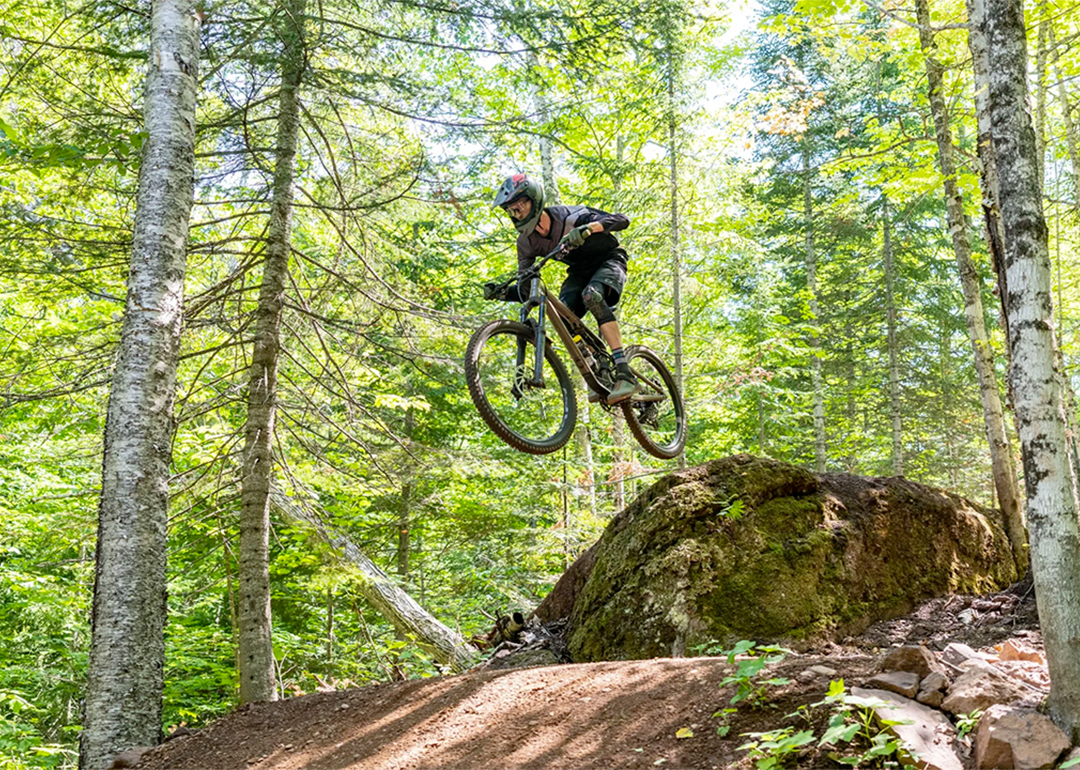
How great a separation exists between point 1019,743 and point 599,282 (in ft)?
13.6

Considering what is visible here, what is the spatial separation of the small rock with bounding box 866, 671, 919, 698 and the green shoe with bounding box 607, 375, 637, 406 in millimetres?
2964

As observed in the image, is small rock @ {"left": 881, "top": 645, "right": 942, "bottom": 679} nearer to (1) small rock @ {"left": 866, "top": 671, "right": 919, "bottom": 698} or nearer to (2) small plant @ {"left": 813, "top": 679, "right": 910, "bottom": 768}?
(1) small rock @ {"left": 866, "top": 671, "right": 919, "bottom": 698}

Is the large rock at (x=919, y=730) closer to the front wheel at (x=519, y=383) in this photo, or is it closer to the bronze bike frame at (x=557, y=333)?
the front wheel at (x=519, y=383)

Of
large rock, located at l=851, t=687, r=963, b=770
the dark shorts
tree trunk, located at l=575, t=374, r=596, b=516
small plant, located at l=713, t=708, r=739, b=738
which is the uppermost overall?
the dark shorts

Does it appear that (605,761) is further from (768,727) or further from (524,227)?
(524,227)

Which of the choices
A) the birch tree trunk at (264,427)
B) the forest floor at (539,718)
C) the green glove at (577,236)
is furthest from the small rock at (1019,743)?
the birch tree trunk at (264,427)

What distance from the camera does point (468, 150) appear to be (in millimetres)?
8773

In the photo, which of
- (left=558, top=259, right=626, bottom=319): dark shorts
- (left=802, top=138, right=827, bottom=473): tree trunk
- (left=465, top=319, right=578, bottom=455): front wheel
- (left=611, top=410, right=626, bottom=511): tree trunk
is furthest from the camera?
(left=802, top=138, right=827, bottom=473): tree trunk

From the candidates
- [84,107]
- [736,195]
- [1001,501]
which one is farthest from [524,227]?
[736,195]

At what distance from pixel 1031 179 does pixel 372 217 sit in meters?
6.24

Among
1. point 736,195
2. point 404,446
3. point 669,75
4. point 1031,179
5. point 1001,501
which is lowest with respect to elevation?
point 1001,501

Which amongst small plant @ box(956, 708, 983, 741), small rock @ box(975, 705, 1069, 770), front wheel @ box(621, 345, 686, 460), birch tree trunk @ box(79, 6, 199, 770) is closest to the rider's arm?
front wheel @ box(621, 345, 686, 460)

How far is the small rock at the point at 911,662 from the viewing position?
131 inches

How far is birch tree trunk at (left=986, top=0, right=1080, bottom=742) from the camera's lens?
292 cm
